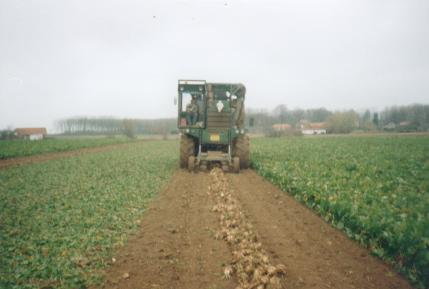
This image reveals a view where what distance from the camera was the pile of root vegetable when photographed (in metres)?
4.84

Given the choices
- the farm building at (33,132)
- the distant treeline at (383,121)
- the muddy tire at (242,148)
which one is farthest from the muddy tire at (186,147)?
the farm building at (33,132)

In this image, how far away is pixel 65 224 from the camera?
788 cm

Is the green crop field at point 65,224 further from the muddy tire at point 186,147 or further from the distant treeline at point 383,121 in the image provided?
the distant treeline at point 383,121

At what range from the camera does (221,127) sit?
53.1 ft

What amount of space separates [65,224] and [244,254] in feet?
14.1

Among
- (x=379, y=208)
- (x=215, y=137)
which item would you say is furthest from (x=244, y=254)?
(x=215, y=137)

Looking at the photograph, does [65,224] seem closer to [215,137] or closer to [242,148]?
[215,137]

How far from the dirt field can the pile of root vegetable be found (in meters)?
0.06

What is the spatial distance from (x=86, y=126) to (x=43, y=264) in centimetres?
11920

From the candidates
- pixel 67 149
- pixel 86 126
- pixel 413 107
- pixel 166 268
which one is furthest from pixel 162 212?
pixel 86 126

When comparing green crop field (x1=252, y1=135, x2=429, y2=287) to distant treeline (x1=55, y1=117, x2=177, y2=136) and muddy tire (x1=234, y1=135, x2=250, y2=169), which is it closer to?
muddy tire (x1=234, y1=135, x2=250, y2=169)

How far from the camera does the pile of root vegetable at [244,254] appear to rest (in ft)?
15.9

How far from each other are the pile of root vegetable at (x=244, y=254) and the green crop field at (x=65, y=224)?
201cm

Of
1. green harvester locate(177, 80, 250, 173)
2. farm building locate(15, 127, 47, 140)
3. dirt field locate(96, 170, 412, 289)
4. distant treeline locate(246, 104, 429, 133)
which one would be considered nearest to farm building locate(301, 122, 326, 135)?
distant treeline locate(246, 104, 429, 133)
